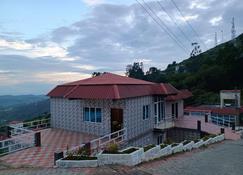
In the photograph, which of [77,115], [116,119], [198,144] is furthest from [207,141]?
[77,115]

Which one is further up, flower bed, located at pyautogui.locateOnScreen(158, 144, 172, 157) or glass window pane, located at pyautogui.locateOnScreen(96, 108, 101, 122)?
glass window pane, located at pyautogui.locateOnScreen(96, 108, 101, 122)

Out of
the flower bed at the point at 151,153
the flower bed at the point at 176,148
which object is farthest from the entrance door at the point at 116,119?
the flower bed at the point at 151,153

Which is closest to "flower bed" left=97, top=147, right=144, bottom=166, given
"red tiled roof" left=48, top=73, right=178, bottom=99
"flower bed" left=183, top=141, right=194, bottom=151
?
"flower bed" left=183, top=141, right=194, bottom=151

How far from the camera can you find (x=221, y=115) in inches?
1259

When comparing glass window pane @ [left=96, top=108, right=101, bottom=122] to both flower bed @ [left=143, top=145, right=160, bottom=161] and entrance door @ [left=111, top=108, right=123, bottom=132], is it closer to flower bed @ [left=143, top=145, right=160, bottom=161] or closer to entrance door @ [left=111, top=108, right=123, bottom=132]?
entrance door @ [left=111, top=108, right=123, bottom=132]

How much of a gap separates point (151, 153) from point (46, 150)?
5673 mm

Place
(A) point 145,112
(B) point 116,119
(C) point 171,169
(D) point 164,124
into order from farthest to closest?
(D) point 164,124 → (A) point 145,112 → (B) point 116,119 → (C) point 171,169

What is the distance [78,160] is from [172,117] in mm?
18029

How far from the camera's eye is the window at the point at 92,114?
19.7 metres

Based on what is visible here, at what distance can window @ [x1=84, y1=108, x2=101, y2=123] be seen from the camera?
64.5ft

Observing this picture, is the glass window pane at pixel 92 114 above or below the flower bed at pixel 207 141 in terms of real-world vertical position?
above

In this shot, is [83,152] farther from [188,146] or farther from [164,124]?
[164,124]

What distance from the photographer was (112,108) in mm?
19062

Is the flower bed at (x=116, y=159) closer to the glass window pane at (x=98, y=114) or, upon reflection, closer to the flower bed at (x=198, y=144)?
the flower bed at (x=198, y=144)
